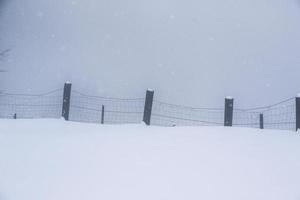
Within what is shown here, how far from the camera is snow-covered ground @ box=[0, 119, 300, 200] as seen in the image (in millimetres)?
3176

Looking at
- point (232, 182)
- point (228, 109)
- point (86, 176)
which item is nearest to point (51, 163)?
point (86, 176)

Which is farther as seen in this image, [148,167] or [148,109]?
[148,109]

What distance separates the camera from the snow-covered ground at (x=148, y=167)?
3.18 metres

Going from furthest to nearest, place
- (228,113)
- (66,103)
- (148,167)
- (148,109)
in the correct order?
(66,103) → (148,109) → (228,113) → (148,167)

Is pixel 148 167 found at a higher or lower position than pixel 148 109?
lower

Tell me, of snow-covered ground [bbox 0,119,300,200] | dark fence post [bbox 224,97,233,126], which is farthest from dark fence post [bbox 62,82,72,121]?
dark fence post [bbox 224,97,233,126]

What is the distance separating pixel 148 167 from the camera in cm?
385

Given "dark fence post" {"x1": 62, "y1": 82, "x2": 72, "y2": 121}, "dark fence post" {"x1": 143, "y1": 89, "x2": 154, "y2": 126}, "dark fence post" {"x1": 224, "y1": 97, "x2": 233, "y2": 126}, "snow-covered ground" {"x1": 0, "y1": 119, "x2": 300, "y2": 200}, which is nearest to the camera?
"snow-covered ground" {"x1": 0, "y1": 119, "x2": 300, "y2": 200}

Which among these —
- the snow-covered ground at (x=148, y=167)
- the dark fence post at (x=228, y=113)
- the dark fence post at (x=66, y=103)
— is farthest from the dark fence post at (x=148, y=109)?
the dark fence post at (x=66, y=103)

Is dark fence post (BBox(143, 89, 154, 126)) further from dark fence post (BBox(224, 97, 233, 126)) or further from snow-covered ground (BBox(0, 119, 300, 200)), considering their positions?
snow-covered ground (BBox(0, 119, 300, 200))

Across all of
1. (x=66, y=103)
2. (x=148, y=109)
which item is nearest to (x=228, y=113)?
(x=148, y=109)

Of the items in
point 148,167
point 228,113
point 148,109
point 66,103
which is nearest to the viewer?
point 148,167

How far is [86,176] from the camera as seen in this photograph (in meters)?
3.51

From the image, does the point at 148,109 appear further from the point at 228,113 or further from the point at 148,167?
the point at 148,167
